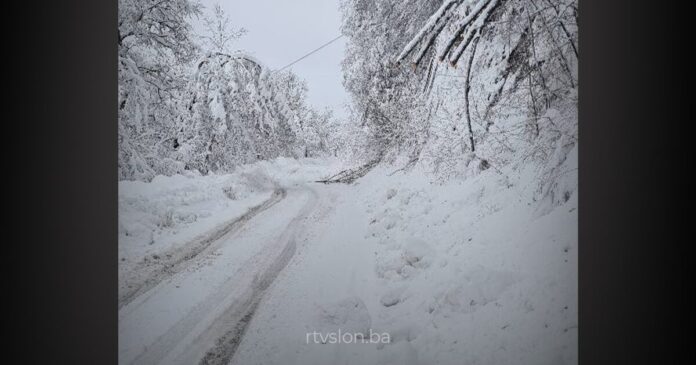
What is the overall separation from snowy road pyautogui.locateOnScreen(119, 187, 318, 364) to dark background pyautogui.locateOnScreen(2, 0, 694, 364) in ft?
0.77

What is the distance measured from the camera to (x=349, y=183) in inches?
106

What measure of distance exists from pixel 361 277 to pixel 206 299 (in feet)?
3.53

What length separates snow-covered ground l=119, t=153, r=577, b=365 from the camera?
2.00m
